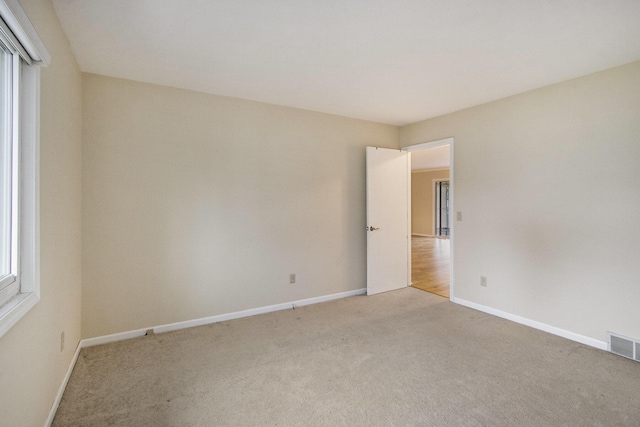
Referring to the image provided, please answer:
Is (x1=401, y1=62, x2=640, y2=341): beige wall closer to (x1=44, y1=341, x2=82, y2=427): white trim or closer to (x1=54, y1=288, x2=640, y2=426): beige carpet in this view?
(x1=54, y1=288, x2=640, y2=426): beige carpet

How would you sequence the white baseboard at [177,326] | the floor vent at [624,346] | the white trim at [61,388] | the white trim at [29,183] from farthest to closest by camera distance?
1. the floor vent at [624,346]
2. the white baseboard at [177,326]
3. the white trim at [61,388]
4. the white trim at [29,183]

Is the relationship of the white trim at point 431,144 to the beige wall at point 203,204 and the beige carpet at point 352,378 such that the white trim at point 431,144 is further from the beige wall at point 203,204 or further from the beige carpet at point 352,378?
the beige carpet at point 352,378

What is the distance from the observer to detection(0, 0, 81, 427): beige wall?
137cm

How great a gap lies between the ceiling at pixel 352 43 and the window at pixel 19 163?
1.99 ft

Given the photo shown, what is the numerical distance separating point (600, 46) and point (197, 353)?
395 cm

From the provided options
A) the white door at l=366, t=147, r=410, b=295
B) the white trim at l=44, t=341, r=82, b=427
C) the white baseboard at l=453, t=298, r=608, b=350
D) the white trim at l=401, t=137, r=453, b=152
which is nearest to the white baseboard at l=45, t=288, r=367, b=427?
the white trim at l=44, t=341, r=82, b=427

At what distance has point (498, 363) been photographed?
2416 millimetres

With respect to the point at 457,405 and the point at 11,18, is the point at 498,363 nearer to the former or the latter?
the point at 457,405

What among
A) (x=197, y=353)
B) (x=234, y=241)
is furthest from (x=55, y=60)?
(x=197, y=353)

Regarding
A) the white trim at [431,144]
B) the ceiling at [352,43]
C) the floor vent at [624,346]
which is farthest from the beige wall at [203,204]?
the floor vent at [624,346]

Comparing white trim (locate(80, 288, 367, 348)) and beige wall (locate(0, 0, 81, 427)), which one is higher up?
beige wall (locate(0, 0, 81, 427))

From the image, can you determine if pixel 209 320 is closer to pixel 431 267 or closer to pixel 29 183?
pixel 29 183

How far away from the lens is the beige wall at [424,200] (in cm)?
1080

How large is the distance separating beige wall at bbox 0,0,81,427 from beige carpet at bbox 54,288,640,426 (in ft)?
1.19
